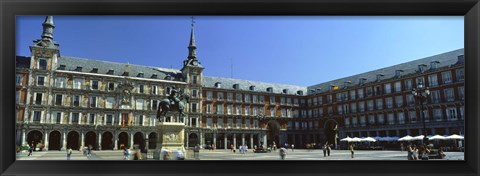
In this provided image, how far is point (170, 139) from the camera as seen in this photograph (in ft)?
54.9

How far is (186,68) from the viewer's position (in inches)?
1911

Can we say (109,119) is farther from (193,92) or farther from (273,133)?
(273,133)

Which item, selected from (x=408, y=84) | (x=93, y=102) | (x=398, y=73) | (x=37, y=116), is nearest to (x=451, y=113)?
(x=408, y=84)

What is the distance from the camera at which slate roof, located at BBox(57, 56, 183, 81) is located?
4194 centimetres

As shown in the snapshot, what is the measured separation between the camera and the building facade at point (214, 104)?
37406 millimetres

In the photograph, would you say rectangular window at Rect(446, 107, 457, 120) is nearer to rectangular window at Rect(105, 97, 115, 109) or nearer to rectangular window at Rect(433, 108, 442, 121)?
rectangular window at Rect(433, 108, 442, 121)

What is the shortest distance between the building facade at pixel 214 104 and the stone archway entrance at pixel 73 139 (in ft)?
0.36

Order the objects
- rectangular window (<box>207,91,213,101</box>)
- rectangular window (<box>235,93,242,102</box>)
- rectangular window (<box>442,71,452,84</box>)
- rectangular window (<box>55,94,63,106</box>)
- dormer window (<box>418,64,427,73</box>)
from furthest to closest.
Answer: rectangular window (<box>235,93,242,102</box>) < rectangular window (<box>207,91,213,101</box>) < rectangular window (<box>55,94,63,106</box>) < dormer window (<box>418,64,427,73</box>) < rectangular window (<box>442,71,452,84</box>)

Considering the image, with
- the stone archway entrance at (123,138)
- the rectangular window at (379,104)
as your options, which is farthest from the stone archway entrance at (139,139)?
the rectangular window at (379,104)

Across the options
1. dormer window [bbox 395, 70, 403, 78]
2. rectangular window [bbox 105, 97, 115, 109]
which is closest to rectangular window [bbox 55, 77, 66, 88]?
rectangular window [bbox 105, 97, 115, 109]

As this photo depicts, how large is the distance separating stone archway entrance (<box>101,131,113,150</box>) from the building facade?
0.12 meters

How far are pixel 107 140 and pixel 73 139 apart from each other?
3895mm
